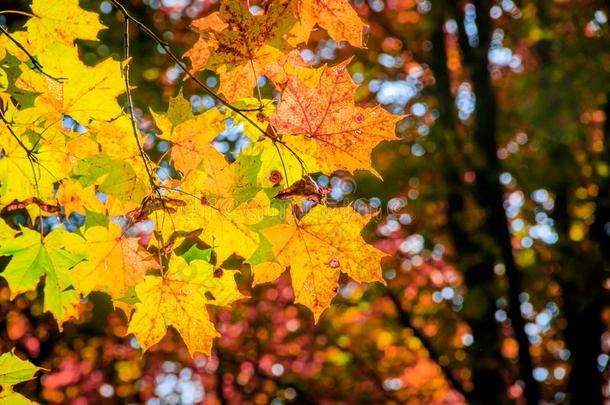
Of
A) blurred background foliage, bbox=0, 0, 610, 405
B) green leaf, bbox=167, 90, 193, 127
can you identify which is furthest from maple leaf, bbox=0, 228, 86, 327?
blurred background foliage, bbox=0, 0, 610, 405

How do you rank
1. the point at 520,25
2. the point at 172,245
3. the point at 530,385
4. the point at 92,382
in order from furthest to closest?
the point at 92,382 → the point at 520,25 → the point at 530,385 → the point at 172,245

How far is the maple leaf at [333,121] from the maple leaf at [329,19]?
0.51 ft

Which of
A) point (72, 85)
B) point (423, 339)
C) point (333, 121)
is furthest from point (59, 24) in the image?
point (423, 339)

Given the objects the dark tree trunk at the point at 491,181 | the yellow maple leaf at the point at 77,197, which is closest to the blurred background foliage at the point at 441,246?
the dark tree trunk at the point at 491,181

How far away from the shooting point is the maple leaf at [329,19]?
137 cm

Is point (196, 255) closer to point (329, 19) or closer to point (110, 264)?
point (110, 264)

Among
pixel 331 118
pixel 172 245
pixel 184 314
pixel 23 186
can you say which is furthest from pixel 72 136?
pixel 331 118

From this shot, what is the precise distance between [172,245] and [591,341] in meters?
4.36

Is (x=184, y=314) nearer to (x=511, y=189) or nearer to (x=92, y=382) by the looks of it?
(x=511, y=189)

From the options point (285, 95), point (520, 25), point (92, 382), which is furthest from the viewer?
point (92, 382)

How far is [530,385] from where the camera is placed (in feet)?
14.5

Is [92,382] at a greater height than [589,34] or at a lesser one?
lesser

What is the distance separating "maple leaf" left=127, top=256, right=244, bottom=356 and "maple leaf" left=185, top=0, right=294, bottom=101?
468mm

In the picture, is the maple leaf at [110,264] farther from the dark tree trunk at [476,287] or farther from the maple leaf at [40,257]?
the dark tree trunk at [476,287]
